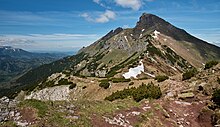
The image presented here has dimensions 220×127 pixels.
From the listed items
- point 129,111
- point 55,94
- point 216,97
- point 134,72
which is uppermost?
point 216,97

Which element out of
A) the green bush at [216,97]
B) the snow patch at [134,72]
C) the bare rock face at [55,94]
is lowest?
the bare rock face at [55,94]

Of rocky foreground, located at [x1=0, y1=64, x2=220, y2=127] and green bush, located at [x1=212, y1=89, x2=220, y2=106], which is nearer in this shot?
rocky foreground, located at [x1=0, y1=64, x2=220, y2=127]

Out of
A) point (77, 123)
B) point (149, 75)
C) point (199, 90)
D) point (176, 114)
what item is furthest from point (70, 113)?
point (149, 75)

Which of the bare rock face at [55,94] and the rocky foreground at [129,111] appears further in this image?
the bare rock face at [55,94]

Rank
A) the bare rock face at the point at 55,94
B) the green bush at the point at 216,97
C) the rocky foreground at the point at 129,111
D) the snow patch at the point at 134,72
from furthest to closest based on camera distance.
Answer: the snow patch at the point at 134,72
the bare rock face at the point at 55,94
the green bush at the point at 216,97
the rocky foreground at the point at 129,111

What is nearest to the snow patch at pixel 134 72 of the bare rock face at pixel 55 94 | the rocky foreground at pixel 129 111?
the bare rock face at pixel 55 94

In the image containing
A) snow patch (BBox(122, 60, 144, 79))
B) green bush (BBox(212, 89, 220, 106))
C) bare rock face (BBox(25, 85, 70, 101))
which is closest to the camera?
green bush (BBox(212, 89, 220, 106))

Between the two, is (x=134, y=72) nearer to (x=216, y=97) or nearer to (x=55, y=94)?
(x=55, y=94)

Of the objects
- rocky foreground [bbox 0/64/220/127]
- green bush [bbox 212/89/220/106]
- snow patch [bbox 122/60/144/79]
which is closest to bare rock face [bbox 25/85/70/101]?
snow patch [bbox 122/60/144/79]

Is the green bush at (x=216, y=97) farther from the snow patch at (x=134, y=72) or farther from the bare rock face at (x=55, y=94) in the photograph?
the snow patch at (x=134, y=72)

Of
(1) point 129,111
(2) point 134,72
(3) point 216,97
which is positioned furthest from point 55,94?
(3) point 216,97

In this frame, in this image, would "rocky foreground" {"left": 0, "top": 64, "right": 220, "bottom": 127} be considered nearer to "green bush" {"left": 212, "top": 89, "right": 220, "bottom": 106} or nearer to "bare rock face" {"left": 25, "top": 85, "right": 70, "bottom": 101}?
"green bush" {"left": 212, "top": 89, "right": 220, "bottom": 106}

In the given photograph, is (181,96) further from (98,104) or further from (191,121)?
(98,104)

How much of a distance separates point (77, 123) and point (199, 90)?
17344 millimetres
